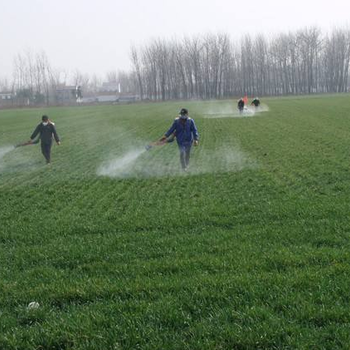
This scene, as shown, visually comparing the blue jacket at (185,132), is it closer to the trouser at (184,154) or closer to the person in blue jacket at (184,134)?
the person in blue jacket at (184,134)

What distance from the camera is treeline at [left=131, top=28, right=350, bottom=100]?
120438 millimetres

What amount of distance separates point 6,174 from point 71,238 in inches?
323

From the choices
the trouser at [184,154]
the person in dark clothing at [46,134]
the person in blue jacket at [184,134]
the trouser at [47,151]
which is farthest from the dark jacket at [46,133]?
the trouser at [184,154]

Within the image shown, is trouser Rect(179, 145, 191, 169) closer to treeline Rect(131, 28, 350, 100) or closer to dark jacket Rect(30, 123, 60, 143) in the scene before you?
dark jacket Rect(30, 123, 60, 143)

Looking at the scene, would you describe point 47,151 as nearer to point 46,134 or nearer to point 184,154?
point 46,134

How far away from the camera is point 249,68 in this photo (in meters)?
123

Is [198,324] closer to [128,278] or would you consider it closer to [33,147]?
[128,278]

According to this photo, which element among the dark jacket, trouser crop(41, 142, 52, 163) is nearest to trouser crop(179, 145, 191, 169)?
the dark jacket

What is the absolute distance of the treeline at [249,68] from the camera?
395ft

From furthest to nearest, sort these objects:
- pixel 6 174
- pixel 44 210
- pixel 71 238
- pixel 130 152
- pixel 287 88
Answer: pixel 287 88
pixel 130 152
pixel 6 174
pixel 44 210
pixel 71 238

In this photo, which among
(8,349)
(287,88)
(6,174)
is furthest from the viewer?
(287,88)

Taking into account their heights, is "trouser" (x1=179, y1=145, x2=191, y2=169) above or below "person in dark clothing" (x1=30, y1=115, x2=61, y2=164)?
below

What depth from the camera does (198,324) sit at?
13.4 feet

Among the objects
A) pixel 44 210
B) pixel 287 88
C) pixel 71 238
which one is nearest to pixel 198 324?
pixel 71 238
